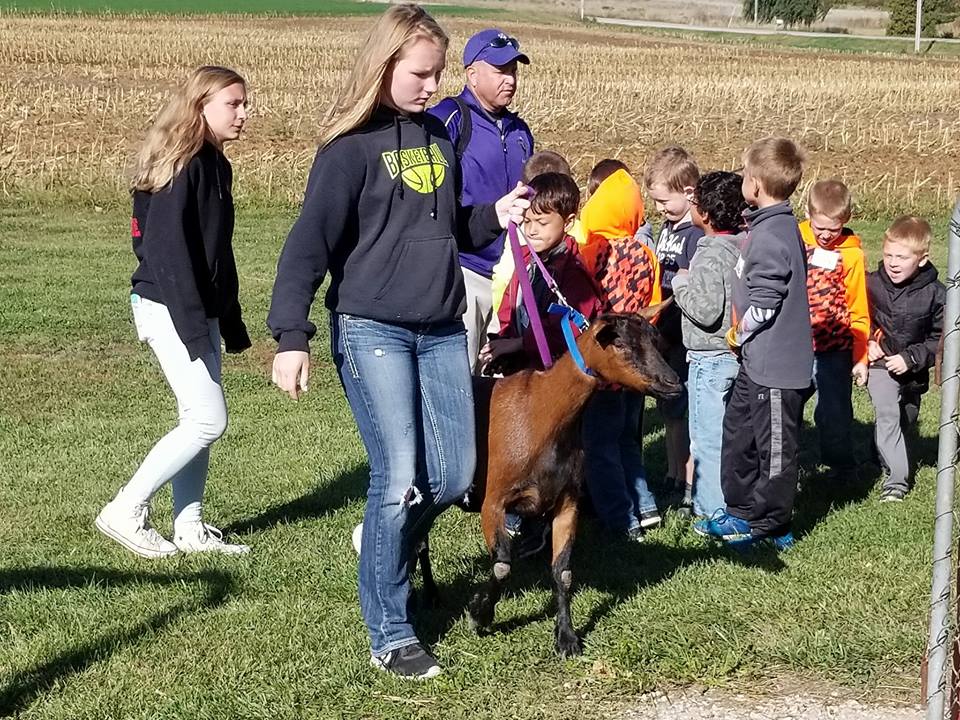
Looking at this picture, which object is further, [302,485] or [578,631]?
[302,485]

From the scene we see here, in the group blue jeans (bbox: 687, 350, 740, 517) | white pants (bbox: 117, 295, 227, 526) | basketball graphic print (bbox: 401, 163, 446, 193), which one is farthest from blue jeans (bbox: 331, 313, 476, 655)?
blue jeans (bbox: 687, 350, 740, 517)

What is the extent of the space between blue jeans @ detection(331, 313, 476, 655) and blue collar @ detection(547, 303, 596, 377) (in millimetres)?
462

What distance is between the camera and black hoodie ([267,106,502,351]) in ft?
14.3

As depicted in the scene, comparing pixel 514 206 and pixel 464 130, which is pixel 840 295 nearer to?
pixel 464 130

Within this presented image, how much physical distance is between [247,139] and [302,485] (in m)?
16.4

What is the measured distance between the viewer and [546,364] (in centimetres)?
510

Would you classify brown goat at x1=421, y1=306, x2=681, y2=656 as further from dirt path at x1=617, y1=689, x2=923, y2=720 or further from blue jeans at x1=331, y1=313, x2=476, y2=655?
dirt path at x1=617, y1=689, x2=923, y2=720

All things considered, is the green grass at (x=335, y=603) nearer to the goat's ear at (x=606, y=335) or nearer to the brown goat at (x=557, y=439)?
the brown goat at (x=557, y=439)

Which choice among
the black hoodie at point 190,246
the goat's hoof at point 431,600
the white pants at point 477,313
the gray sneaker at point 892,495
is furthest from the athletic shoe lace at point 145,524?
the gray sneaker at point 892,495

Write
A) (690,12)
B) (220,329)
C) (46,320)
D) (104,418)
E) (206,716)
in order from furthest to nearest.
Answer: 1. (690,12)
2. (46,320)
3. (104,418)
4. (220,329)
5. (206,716)

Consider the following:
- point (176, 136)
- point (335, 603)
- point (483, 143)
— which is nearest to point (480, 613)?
point (335, 603)

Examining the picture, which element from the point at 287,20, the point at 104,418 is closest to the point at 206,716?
the point at 104,418

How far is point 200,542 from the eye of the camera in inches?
241

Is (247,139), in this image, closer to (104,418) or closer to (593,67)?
(104,418)
